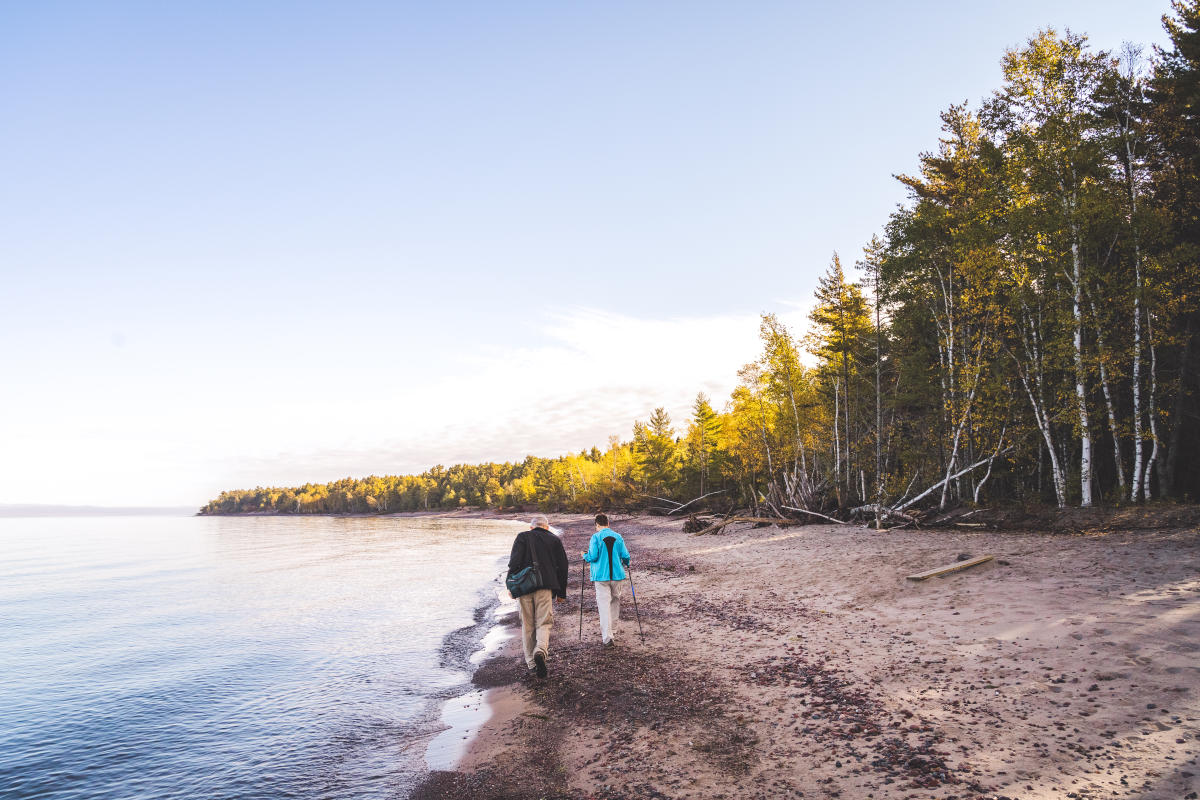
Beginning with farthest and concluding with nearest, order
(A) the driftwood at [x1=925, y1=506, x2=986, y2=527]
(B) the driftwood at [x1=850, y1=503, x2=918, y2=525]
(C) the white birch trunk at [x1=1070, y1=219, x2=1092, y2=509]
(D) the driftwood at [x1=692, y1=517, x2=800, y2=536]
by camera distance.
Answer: (D) the driftwood at [x1=692, y1=517, x2=800, y2=536] → (B) the driftwood at [x1=850, y1=503, x2=918, y2=525] → (A) the driftwood at [x1=925, y1=506, x2=986, y2=527] → (C) the white birch trunk at [x1=1070, y1=219, x2=1092, y2=509]

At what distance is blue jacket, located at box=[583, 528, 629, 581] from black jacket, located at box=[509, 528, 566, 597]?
1.26 meters

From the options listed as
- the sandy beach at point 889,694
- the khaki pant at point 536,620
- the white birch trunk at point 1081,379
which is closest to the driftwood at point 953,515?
the white birch trunk at point 1081,379

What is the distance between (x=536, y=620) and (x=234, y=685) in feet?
25.5

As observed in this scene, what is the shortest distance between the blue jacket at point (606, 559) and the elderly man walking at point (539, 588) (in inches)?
49.0

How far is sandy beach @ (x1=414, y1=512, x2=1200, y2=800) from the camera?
215 inches

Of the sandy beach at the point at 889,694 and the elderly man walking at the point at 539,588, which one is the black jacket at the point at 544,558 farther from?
the sandy beach at the point at 889,694

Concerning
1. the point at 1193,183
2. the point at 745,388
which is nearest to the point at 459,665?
the point at 1193,183

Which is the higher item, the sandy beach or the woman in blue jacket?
the woman in blue jacket

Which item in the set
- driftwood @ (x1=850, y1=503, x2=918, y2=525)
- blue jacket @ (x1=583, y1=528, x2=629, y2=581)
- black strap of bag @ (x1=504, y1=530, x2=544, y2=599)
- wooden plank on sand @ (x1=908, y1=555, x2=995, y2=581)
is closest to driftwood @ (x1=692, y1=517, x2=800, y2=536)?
driftwood @ (x1=850, y1=503, x2=918, y2=525)

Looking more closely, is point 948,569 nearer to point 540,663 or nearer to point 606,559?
point 606,559

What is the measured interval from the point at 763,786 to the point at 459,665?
8.43m

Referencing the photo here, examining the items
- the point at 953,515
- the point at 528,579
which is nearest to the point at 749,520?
the point at 953,515

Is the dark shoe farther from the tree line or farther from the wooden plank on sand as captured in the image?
the tree line

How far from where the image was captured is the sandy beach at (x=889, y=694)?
546cm
